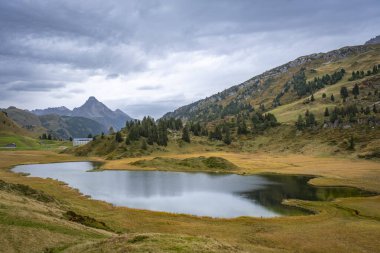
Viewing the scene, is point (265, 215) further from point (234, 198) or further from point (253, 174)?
point (253, 174)

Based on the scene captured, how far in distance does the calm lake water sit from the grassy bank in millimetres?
5995

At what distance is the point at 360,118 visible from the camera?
19575cm

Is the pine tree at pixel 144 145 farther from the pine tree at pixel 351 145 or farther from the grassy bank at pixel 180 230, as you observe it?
the grassy bank at pixel 180 230

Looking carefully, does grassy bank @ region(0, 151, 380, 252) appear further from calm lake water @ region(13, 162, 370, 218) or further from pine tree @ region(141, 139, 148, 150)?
pine tree @ region(141, 139, 148, 150)

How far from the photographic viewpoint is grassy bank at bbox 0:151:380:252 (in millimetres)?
29516

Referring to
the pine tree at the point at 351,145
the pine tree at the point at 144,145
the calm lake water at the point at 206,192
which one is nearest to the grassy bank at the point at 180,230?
→ the calm lake water at the point at 206,192

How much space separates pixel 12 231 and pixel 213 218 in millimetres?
34741

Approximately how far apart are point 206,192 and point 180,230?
39.7 meters

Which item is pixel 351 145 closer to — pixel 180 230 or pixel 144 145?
pixel 144 145

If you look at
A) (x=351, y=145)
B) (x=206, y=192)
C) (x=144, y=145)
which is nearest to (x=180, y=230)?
(x=206, y=192)

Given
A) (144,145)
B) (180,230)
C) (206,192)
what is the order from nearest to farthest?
(180,230)
(206,192)
(144,145)

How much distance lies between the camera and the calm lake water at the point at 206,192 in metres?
69.4

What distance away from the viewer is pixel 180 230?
164 ft

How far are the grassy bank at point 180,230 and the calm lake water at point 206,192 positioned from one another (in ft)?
19.7
